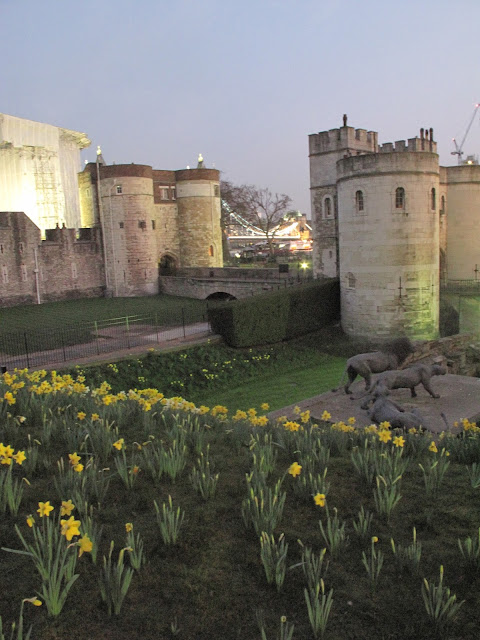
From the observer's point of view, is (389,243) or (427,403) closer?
(427,403)

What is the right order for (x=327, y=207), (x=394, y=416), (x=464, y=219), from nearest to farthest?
(x=394, y=416)
(x=327, y=207)
(x=464, y=219)

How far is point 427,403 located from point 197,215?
3080 cm

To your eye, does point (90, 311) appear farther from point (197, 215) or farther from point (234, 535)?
point (234, 535)

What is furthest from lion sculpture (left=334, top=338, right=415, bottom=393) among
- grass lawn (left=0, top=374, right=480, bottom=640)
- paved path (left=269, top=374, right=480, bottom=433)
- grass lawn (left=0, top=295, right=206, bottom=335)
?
grass lawn (left=0, top=295, right=206, bottom=335)

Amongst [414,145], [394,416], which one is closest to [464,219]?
[414,145]

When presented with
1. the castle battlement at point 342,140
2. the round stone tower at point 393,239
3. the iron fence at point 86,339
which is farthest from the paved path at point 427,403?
the castle battlement at point 342,140

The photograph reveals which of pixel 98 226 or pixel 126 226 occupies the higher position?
pixel 98 226

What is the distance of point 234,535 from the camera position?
4.18 metres

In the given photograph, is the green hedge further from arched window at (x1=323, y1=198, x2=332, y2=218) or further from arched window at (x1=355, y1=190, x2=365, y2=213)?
arched window at (x1=323, y1=198, x2=332, y2=218)

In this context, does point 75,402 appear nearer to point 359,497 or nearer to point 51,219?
point 359,497

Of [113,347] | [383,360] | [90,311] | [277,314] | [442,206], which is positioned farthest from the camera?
[442,206]

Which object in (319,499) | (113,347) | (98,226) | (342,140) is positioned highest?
(342,140)

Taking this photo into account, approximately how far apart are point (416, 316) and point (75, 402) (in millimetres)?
16428

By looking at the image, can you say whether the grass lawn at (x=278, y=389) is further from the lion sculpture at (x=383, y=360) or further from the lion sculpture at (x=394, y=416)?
the lion sculpture at (x=394, y=416)
